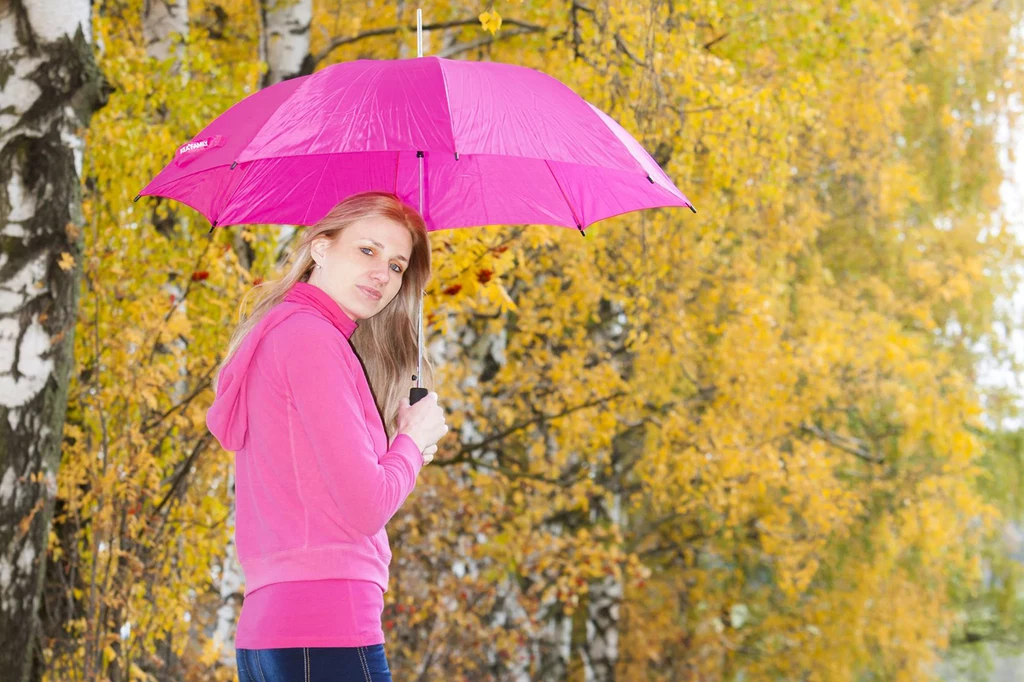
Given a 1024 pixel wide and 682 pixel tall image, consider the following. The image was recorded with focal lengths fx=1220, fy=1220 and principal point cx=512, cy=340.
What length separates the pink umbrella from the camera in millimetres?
2848

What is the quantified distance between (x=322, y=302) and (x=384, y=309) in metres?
0.42

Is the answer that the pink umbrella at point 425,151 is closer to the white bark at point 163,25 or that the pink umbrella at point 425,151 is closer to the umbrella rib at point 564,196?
the umbrella rib at point 564,196

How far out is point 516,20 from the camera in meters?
8.52

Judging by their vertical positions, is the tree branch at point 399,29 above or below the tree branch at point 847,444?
above

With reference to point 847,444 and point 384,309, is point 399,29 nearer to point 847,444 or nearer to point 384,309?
point 384,309

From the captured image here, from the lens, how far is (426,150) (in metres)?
2.77

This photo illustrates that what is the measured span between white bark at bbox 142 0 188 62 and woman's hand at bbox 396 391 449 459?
4.85m

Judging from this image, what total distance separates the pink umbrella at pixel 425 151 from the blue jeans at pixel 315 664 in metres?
0.71

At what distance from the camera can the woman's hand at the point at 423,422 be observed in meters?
2.73

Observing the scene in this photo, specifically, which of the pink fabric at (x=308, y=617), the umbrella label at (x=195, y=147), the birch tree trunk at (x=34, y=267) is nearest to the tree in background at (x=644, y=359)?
the birch tree trunk at (x=34, y=267)

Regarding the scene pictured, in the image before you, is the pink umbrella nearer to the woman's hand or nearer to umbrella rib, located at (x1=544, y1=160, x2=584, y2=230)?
umbrella rib, located at (x1=544, y1=160, x2=584, y2=230)

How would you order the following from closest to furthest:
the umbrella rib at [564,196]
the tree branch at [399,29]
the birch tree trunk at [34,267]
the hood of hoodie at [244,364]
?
the hood of hoodie at [244,364], the umbrella rib at [564,196], the birch tree trunk at [34,267], the tree branch at [399,29]

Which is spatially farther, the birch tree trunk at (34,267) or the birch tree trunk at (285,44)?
the birch tree trunk at (285,44)

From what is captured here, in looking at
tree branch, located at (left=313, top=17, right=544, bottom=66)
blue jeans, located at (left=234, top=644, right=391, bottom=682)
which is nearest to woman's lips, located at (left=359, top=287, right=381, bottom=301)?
blue jeans, located at (left=234, top=644, right=391, bottom=682)
